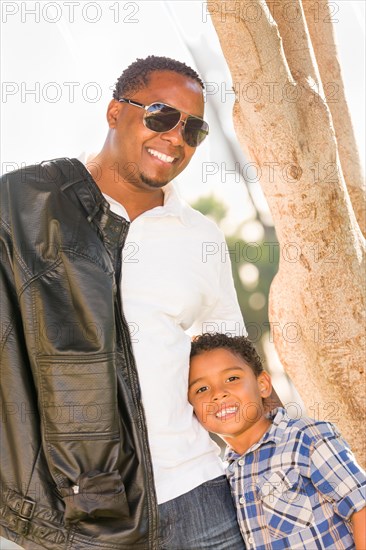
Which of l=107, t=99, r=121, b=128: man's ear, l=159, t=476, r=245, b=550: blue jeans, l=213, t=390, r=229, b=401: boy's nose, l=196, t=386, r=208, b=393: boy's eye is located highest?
l=107, t=99, r=121, b=128: man's ear

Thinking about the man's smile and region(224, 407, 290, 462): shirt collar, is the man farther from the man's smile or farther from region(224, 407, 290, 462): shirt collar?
region(224, 407, 290, 462): shirt collar

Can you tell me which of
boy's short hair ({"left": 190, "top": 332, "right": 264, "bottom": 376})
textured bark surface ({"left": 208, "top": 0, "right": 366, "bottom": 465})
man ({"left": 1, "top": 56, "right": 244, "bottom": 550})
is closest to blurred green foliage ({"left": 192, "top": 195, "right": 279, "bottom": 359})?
textured bark surface ({"left": 208, "top": 0, "right": 366, "bottom": 465})

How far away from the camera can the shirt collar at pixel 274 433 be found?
2.63 m

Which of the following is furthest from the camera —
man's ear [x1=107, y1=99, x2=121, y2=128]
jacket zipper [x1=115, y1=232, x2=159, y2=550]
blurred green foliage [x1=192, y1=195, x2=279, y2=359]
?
blurred green foliage [x1=192, y1=195, x2=279, y2=359]

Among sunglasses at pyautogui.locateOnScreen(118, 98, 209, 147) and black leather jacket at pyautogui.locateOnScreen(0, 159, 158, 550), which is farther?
sunglasses at pyautogui.locateOnScreen(118, 98, 209, 147)

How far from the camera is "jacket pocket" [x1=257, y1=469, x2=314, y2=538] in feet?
8.07

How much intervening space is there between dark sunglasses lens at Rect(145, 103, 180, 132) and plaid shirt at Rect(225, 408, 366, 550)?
3.66 ft

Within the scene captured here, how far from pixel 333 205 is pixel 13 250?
1591 millimetres

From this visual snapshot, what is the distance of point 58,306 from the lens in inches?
90.7

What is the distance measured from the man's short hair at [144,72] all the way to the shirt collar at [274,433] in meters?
1.22

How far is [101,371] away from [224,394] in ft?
1.81

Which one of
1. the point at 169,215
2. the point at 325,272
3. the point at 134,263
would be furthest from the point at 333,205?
the point at 134,263

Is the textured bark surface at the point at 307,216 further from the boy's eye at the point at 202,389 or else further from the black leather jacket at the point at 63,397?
the black leather jacket at the point at 63,397

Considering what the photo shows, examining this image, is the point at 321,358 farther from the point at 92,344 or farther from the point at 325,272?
the point at 92,344
